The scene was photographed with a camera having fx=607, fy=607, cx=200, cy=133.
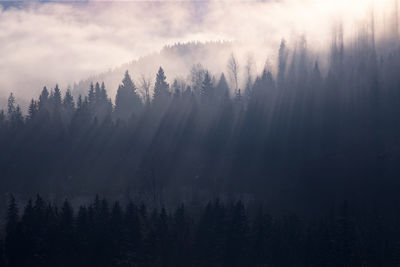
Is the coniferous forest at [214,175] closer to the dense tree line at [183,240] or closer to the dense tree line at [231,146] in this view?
the dense tree line at [183,240]

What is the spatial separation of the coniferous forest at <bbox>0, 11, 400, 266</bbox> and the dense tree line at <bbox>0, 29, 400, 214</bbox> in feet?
1.01

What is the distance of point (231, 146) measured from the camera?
125 m

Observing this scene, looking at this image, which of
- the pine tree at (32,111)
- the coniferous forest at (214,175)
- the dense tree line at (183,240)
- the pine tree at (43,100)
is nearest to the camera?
the dense tree line at (183,240)

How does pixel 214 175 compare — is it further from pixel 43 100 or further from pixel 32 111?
pixel 43 100

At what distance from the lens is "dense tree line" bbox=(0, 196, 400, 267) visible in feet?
275

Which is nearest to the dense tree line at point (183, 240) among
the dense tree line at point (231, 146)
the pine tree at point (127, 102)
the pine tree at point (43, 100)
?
the dense tree line at point (231, 146)

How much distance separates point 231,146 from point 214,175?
9431mm

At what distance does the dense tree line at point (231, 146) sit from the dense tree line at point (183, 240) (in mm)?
16662

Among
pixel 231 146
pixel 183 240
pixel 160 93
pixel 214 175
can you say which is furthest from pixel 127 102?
pixel 183 240

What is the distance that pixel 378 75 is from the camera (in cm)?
13738

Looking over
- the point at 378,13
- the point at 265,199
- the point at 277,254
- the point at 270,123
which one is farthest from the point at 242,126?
the point at 378,13

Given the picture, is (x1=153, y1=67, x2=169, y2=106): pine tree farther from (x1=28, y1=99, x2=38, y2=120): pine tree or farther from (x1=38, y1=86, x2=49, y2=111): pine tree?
(x1=28, y1=99, x2=38, y2=120): pine tree

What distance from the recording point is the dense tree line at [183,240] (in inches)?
3305

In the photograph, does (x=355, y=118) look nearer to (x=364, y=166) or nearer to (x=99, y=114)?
(x=364, y=166)
